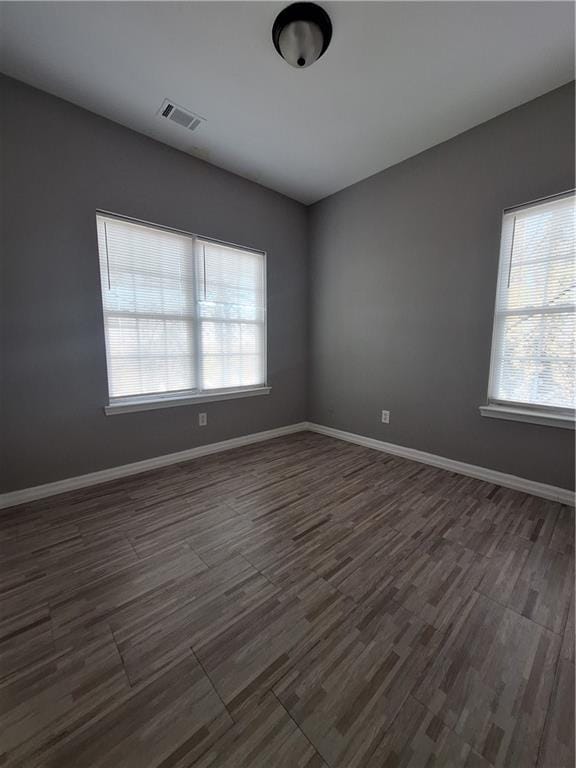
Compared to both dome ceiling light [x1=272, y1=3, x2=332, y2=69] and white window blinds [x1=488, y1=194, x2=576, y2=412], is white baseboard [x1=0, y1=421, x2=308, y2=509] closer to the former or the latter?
white window blinds [x1=488, y1=194, x2=576, y2=412]

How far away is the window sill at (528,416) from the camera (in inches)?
84.0

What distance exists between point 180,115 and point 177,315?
157cm

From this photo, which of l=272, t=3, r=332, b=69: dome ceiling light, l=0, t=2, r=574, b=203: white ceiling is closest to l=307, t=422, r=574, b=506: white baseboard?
l=0, t=2, r=574, b=203: white ceiling

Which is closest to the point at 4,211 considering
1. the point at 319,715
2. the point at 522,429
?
the point at 319,715

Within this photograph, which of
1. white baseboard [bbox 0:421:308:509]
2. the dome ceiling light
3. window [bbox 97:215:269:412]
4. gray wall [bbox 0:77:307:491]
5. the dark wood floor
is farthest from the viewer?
window [bbox 97:215:269:412]

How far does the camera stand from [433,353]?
283 centimetres

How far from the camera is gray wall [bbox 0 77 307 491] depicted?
204 centimetres

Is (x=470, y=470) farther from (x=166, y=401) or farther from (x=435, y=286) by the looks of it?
(x=166, y=401)

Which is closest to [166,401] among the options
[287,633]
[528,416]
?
[287,633]

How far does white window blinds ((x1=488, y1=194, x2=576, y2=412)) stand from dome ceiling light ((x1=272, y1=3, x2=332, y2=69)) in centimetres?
183

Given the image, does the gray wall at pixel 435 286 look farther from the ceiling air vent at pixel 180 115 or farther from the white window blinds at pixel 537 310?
the ceiling air vent at pixel 180 115

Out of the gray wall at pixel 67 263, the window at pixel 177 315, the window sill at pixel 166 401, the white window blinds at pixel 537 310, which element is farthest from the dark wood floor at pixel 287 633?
the window at pixel 177 315

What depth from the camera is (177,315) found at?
2.85 meters

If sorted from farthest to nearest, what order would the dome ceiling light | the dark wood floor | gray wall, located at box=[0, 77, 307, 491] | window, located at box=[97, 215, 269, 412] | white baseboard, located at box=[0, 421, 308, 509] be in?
window, located at box=[97, 215, 269, 412], white baseboard, located at box=[0, 421, 308, 509], gray wall, located at box=[0, 77, 307, 491], the dome ceiling light, the dark wood floor
